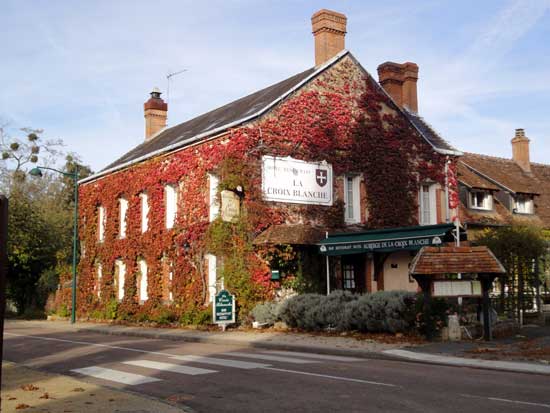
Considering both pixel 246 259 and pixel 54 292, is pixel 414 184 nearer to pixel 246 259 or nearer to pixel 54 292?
pixel 246 259

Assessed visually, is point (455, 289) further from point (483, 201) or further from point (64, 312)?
point (64, 312)

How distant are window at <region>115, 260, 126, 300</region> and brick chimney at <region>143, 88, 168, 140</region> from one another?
30.2 feet

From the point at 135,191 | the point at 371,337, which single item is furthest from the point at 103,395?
the point at 135,191

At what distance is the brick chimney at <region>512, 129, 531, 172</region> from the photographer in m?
40.4

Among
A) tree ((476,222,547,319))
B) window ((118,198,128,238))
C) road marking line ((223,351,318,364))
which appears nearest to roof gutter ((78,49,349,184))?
window ((118,198,128,238))

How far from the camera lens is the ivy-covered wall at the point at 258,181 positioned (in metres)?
23.4

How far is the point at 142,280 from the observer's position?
1169 inches

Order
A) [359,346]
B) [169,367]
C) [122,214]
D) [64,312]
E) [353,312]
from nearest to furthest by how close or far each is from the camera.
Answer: [169,367] → [359,346] → [353,312] → [122,214] → [64,312]

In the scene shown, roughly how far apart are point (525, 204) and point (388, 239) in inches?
715

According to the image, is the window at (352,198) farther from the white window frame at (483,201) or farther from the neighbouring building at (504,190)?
the white window frame at (483,201)

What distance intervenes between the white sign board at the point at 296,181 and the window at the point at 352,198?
4.43ft

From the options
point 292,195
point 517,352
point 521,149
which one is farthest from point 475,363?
point 521,149

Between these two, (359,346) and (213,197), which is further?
(213,197)

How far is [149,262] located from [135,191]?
3.63m
